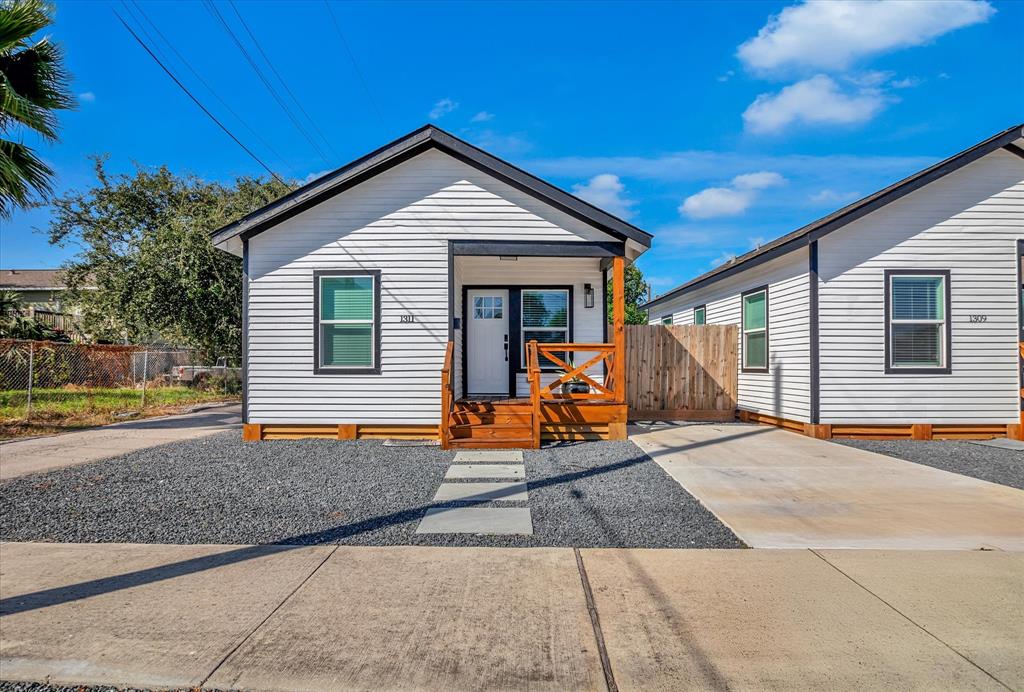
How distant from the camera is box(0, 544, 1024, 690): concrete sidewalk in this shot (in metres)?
2.58

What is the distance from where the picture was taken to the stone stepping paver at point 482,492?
5566 millimetres

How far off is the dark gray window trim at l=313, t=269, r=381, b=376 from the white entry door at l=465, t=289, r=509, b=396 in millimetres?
2562

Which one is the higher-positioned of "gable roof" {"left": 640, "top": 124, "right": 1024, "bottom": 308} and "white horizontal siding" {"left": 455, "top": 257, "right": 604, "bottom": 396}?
"gable roof" {"left": 640, "top": 124, "right": 1024, "bottom": 308}

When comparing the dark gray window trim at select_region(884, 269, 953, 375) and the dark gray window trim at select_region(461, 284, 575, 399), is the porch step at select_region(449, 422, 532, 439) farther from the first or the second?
the dark gray window trim at select_region(884, 269, 953, 375)

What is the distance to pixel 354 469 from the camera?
269 inches

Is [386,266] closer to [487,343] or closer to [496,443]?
[487,343]

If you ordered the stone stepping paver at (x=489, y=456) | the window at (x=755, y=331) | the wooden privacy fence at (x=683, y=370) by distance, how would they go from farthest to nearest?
the wooden privacy fence at (x=683, y=370)
the window at (x=755, y=331)
the stone stepping paver at (x=489, y=456)

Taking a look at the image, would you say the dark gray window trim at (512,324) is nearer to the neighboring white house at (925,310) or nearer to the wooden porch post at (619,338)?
the wooden porch post at (619,338)

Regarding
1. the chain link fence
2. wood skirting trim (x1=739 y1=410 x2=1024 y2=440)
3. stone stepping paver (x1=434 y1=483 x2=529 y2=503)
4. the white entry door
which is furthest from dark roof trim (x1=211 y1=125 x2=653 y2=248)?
the chain link fence

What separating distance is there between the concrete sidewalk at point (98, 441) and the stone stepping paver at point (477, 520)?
5.39 meters

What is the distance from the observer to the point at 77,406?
12.4 meters

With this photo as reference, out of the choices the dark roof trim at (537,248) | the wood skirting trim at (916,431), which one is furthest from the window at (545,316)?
the wood skirting trim at (916,431)

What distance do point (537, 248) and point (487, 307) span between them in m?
2.55

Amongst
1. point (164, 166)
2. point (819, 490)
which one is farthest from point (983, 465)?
point (164, 166)
